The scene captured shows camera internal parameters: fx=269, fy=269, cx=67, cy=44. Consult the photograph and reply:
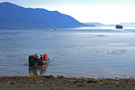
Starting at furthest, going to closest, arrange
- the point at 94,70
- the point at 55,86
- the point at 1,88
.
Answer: the point at 94,70 < the point at 55,86 < the point at 1,88

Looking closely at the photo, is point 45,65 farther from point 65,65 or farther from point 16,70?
point 16,70

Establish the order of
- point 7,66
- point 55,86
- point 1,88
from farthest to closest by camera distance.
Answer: point 7,66, point 55,86, point 1,88

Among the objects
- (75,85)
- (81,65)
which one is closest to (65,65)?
(81,65)

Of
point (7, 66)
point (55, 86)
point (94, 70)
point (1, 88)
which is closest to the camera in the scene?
point (1, 88)

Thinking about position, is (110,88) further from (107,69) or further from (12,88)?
(107,69)

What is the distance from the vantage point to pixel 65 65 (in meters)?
27.1

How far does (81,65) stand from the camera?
27.1 metres

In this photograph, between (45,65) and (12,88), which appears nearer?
(12,88)

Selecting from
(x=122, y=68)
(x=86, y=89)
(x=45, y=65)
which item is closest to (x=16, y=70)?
(x=45, y=65)

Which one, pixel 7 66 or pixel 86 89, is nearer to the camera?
pixel 86 89

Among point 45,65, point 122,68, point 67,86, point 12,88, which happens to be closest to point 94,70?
point 122,68

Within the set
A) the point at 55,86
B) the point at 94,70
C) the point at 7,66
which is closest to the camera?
the point at 55,86

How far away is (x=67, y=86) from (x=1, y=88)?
11.1ft

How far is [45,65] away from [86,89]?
14.7m
